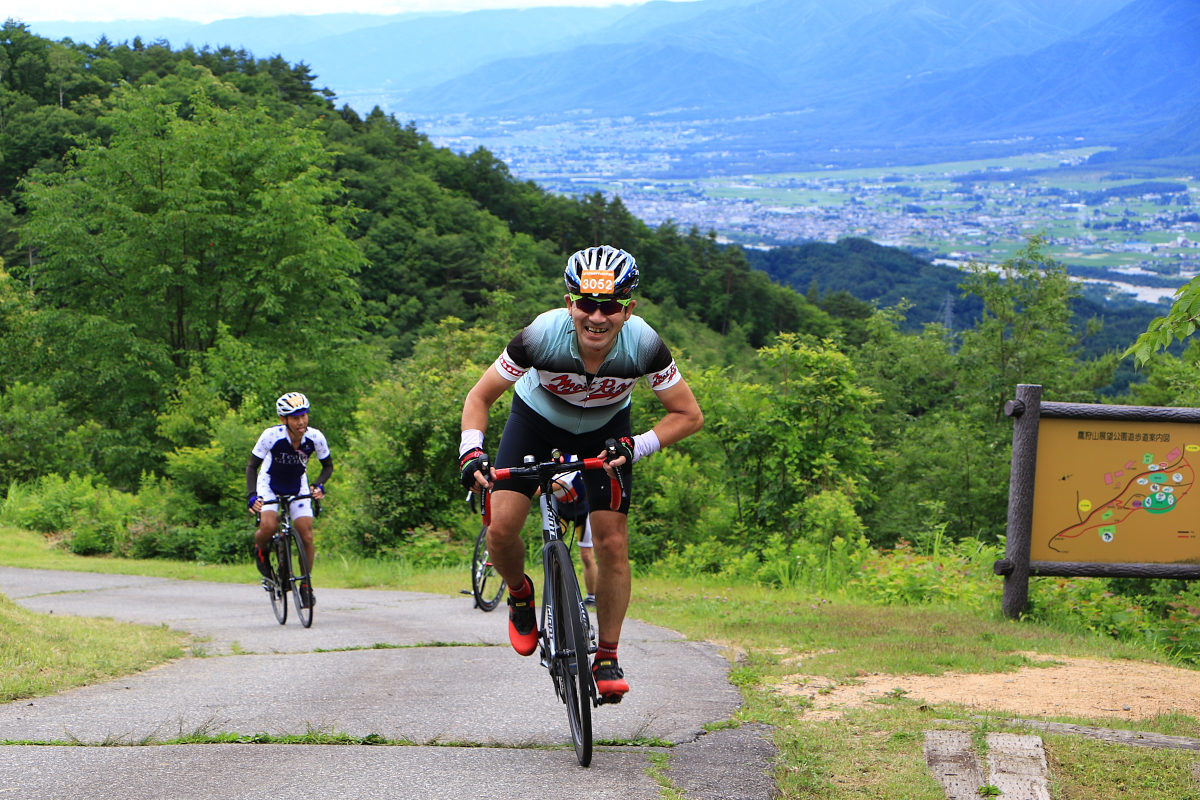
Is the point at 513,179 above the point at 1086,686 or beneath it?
above

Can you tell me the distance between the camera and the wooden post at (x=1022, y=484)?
8469mm

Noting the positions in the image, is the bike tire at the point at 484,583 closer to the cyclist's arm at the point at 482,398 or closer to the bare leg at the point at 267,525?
the bare leg at the point at 267,525

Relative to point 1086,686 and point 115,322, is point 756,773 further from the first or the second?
point 115,322

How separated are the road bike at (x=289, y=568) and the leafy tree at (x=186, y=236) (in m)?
27.2

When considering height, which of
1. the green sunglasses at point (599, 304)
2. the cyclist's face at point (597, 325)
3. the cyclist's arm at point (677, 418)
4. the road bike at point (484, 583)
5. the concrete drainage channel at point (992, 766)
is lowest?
the road bike at point (484, 583)

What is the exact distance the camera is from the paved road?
4.15m

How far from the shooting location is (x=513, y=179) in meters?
127

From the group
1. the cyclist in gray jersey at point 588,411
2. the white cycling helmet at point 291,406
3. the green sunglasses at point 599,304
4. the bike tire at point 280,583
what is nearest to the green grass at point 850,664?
the cyclist in gray jersey at point 588,411

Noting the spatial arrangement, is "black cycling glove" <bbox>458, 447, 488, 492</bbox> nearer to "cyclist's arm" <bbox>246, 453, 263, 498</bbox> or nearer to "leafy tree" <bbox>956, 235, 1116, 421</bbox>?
"cyclist's arm" <bbox>246, 453, 263, 498</bbox>

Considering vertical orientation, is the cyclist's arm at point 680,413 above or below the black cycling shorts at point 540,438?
above

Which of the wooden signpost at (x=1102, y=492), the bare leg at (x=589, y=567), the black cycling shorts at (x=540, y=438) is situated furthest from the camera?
the wooden signpost at (x=1102, y=492)

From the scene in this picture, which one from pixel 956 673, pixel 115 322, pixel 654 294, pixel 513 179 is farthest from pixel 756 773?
pixel 513 179

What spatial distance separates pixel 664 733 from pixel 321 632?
4.94 metres

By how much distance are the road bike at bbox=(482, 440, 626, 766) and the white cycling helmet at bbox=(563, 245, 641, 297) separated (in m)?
0.66
